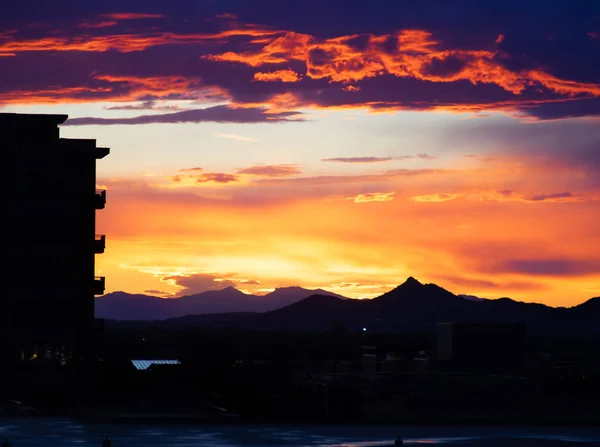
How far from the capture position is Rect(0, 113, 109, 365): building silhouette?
87.4 meters

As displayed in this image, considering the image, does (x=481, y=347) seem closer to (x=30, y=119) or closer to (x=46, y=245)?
(x=46, y=245)

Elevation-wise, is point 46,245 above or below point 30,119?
below

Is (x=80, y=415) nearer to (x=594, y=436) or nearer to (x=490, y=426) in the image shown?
(x=490, y=426)

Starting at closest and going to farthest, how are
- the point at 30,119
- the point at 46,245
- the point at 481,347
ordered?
the point at 46,245 → the point at 30,119 → the point at 481,347

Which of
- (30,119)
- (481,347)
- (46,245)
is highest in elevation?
(30,119)

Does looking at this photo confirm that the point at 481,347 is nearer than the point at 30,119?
No

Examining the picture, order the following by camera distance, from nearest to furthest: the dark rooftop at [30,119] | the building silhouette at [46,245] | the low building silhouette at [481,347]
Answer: the building silhouette at [46,245] → the dark rooftop at [30,119] → the low building silhouette at [481,347]

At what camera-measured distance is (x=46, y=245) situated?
288 feet

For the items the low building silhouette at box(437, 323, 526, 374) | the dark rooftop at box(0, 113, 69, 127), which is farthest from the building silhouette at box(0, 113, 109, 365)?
the low building silhouette at box(437, 323, 526, 374)

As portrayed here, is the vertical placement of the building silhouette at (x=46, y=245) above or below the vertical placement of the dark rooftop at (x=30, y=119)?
below

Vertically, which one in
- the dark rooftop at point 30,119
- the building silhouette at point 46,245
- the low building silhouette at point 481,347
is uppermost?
the dark rooftop at point 30,119

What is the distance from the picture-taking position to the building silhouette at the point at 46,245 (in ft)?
287

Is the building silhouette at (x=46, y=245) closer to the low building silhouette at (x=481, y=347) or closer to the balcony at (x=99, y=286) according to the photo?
the balcony at (x=99, y=286)

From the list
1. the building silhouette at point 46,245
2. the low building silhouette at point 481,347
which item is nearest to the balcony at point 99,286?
the building silhouette at point 46,245
